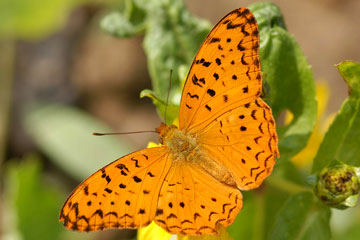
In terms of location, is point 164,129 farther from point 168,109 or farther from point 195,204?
point 195,204

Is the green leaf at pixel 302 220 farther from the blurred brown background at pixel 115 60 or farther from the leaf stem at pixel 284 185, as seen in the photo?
the blurred brown background at pixel 115 60

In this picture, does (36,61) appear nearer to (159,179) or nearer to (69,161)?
(69,161)

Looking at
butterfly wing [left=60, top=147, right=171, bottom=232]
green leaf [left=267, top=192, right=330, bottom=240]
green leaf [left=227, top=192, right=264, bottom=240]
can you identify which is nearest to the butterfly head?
butterfly wing [left=60, top=147, right=171, bottom=232]

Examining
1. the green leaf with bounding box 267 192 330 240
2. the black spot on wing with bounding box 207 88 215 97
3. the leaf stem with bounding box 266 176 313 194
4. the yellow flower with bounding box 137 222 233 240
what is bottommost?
the yellow flower with bounding box 137 222 233 240

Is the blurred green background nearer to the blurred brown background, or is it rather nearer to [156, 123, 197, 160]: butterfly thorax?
the blurred brown background

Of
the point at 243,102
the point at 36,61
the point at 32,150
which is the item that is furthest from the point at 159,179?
the point at 36,61
